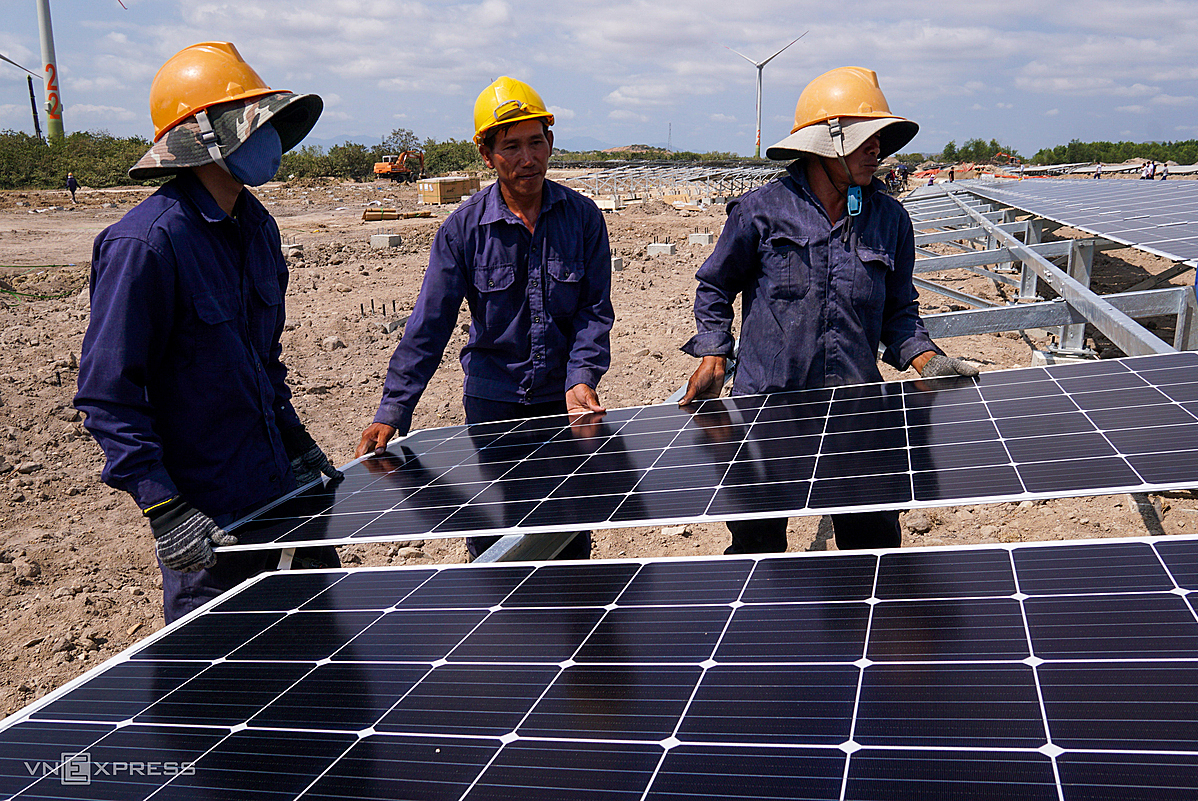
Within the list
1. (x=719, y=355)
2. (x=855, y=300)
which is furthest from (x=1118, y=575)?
(x=719, y=355)

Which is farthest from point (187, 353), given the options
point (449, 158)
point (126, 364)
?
point (449, 158)

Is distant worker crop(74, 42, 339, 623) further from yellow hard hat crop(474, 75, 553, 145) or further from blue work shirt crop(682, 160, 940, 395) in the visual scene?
blue work shirt crop(682, 160, 940, 395)

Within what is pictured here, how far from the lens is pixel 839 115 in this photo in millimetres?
4594

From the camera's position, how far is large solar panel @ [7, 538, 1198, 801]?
5.80 ft

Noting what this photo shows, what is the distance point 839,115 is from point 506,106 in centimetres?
183

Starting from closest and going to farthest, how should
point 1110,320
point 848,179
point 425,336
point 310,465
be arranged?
point 310,465
point 848,179
point 425,336
point 1110,320

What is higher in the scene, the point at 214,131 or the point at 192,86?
the point at 192,86

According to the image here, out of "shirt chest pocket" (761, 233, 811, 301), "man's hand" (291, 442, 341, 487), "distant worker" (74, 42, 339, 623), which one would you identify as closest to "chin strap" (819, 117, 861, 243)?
"shirt chest pocket" (761, 233, 811, 301)

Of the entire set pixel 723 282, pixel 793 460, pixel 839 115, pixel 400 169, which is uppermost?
pixel 400 169

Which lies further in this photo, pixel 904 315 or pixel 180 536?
pixel 904 315

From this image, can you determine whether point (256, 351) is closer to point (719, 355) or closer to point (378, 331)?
A: point (719, 355)

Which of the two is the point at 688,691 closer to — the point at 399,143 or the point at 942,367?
the point at 942,367

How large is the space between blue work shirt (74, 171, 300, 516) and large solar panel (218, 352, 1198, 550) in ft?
1.06

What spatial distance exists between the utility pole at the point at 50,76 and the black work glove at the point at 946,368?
192 ft
